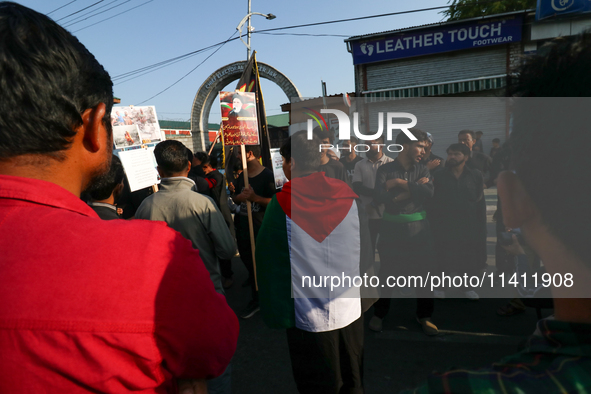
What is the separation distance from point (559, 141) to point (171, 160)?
2.26m

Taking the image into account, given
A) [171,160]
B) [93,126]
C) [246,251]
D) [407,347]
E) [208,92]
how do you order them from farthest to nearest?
[208,92]
[246,251]
[407,347]
[171,160]
[93,126]

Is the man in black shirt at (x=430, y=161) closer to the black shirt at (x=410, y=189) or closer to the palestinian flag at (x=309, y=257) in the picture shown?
the black shirt at (x=410, y=189)

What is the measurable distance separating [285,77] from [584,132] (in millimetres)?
11939

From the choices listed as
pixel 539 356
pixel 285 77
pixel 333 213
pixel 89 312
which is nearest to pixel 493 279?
pixel 333 213

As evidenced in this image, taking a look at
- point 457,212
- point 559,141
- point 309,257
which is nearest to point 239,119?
point 309,257

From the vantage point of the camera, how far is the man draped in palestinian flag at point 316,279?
6.32 ft

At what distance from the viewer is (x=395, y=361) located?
9.16 feet

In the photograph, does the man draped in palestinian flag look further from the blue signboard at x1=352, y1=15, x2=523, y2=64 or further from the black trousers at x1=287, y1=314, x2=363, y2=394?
the blue signboard at x1=352, y1=15, x2=523, y2=64

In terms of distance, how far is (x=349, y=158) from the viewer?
5.27 meters

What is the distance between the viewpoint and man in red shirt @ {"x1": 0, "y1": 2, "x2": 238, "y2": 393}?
569 mm

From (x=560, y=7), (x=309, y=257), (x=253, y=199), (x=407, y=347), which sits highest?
(x=560, y=7)

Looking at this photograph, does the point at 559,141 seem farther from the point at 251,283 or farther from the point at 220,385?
the point at 251,283

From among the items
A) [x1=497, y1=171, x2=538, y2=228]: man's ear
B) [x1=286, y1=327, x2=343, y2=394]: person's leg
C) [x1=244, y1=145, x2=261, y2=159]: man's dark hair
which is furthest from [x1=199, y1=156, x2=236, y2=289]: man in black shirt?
[x1=497, y1=171, x2=538, y2=228]: man's ear

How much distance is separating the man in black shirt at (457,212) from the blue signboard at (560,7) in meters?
9.69
